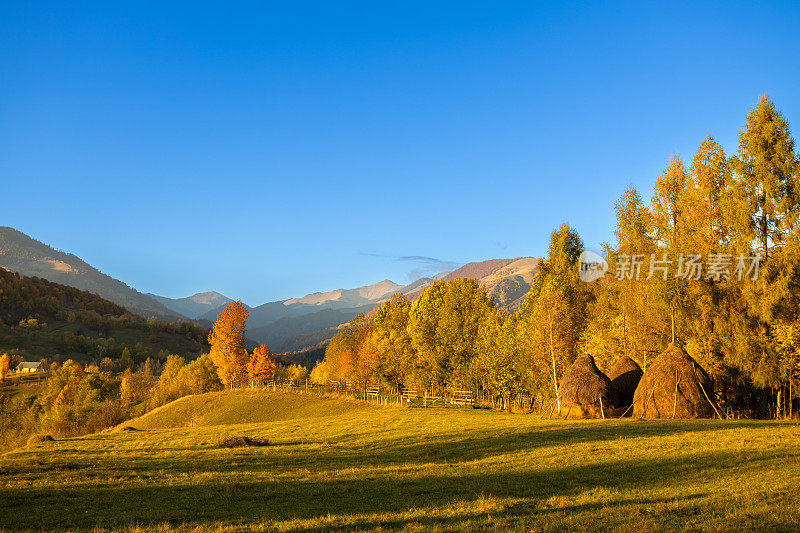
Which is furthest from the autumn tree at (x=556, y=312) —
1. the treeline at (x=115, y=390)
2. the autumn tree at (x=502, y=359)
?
the treeline at (x=115, y=390)

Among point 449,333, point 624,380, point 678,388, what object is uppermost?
point 449,333

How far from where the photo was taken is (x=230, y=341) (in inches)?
2773

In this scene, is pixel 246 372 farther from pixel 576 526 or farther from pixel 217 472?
pixel 576 526

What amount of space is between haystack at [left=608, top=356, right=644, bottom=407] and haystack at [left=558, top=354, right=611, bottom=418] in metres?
1.06

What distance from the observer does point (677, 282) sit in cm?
3309

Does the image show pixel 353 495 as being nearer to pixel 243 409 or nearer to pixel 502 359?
pixel 502 359

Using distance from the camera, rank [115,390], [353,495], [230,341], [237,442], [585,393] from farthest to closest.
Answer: [115,390] → [230,341] → [585,393] → [237,442] → [353,495]

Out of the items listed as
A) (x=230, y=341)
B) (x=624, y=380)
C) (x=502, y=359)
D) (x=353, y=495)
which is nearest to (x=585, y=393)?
(x=624, y=380)

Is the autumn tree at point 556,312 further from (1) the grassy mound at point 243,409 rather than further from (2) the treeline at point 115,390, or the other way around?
(2) the treeline at point 115,390

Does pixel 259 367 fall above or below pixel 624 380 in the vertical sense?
below

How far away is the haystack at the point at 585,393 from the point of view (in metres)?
32.1

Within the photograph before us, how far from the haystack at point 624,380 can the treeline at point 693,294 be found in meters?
3.10

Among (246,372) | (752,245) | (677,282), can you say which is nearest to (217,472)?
(677,282)

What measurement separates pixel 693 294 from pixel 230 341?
5999 centimetres
